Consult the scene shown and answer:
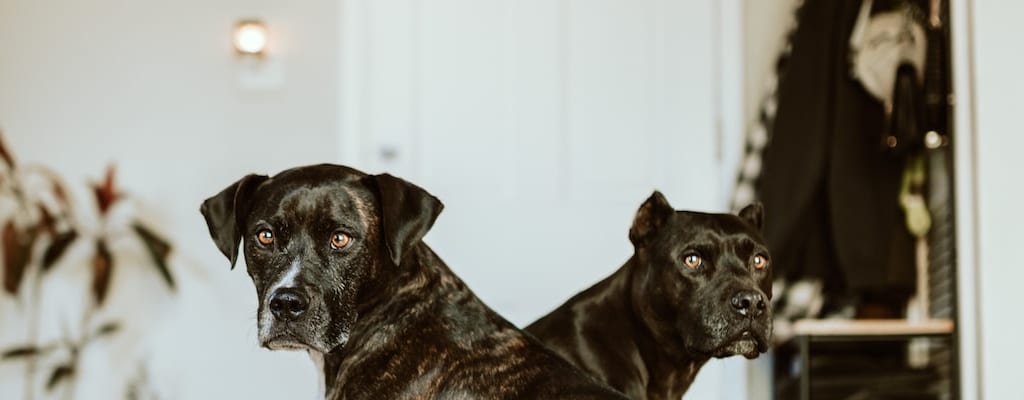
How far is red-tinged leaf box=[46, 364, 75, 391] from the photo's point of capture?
5.20 meters

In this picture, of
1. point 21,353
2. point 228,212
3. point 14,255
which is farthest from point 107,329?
point 228,212

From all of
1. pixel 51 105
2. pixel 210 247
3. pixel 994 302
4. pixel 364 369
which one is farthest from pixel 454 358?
pixel 51 105

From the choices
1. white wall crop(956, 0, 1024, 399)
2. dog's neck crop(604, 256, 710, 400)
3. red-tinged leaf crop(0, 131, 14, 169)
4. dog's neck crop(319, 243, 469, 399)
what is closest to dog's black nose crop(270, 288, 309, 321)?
dog's neck crop(319, 243, 469, 399)

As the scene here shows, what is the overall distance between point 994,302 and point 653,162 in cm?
148

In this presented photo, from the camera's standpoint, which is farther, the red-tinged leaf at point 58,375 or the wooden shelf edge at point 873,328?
the red-tinged leaf at point 58,375

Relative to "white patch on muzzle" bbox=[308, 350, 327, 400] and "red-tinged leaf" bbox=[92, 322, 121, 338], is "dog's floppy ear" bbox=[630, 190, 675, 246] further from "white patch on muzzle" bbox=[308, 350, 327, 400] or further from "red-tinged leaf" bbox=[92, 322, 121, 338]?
"red-tinged leaf" bbox=[92, 322, 121, 338]

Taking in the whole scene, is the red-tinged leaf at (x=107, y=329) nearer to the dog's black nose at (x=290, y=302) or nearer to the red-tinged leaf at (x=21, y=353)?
the red-tinged leaf at (x=21, y=353)

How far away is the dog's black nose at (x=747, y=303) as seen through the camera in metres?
2.67

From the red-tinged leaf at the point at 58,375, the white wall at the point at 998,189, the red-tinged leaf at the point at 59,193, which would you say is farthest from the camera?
the red-tinged leaf at the point at 59,193

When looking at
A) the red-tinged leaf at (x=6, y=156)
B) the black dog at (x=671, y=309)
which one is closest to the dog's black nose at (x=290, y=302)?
the black dog at (x=671, y=309)

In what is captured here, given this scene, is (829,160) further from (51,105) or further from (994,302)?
(51,105)

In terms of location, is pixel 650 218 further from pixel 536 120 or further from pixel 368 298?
pixel 536 120

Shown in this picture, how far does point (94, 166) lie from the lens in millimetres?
5504

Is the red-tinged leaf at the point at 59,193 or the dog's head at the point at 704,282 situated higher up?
the red-tinged leaf at the point at 59,193
